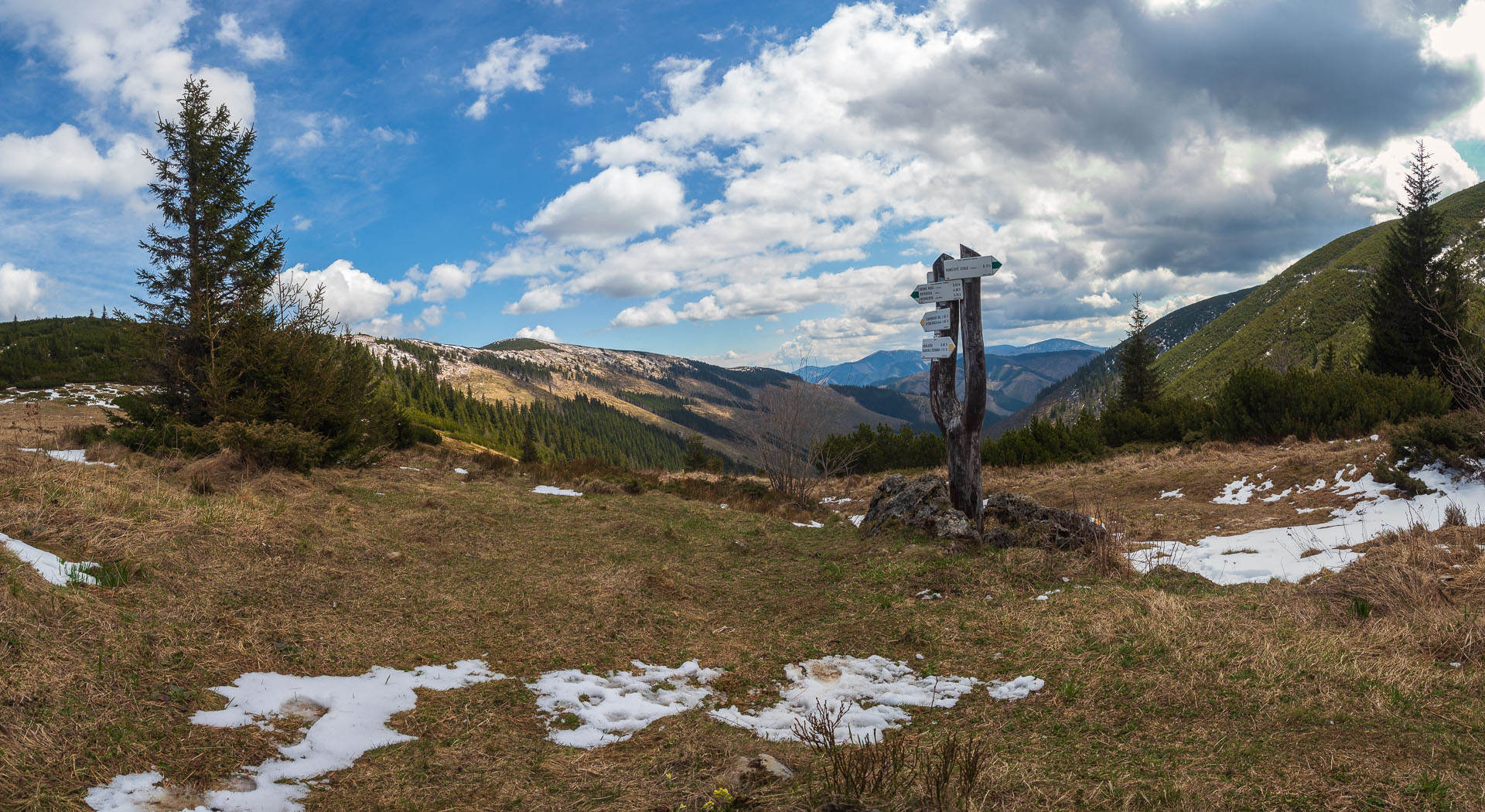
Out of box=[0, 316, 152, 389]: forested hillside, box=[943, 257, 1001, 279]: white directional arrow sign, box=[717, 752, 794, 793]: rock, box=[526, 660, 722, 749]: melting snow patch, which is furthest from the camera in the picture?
box=[0, 316, 152, 389]: forested hillside

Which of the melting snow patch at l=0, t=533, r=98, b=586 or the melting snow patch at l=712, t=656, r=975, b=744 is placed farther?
the melting snow patch at l=0, t=533, r=98, b=586

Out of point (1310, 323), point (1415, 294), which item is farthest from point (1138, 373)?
point (1310, 323)

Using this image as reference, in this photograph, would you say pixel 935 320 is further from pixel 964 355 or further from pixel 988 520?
pixel 988 520

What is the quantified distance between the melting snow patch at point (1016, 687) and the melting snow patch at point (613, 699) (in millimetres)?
2188

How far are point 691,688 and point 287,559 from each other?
4551 millimetres

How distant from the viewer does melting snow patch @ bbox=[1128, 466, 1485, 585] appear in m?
7.61

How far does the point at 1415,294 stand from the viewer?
21.0 m

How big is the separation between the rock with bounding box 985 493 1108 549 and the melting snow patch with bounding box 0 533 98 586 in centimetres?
972

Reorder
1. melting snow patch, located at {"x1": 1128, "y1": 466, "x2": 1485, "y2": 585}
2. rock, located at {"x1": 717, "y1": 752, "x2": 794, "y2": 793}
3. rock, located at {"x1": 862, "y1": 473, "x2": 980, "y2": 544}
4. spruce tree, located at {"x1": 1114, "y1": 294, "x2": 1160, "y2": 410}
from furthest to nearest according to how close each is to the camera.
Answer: spruce tree, located at {"x1": 1114, "y1": 294, "x2": 1160, "y2": 410}
rock, located at {"x1": 862, "y1": 473, "x2": 980, "y2": 544}
melting snow patch, located at {"x1": 1128, "y1": 466, "x2": 1485, "y2": 585}
rock, located at {"x1": 717, "y1": 752, "x2": 794, "y2": 793}

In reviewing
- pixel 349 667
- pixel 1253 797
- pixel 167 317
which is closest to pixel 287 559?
pixel 349 667

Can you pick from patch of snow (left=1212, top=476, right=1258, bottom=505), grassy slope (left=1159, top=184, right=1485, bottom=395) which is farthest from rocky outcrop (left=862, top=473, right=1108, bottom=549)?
grassy slope (left=1159, top=184, right=1485, bottom=395)

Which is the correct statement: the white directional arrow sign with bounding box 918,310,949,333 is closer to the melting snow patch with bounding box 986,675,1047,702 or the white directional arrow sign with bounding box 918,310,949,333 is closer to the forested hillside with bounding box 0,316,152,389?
the melting snow patch with bounding box 986,675,1047,702

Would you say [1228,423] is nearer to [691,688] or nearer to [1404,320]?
[1404,320]

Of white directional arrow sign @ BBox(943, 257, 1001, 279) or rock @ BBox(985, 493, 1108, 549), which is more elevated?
white directional arrow sign @ BBox(943, 257, 1001, 279)
